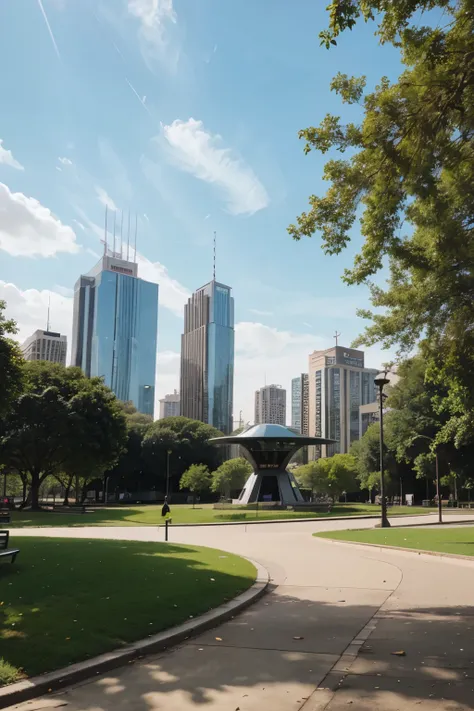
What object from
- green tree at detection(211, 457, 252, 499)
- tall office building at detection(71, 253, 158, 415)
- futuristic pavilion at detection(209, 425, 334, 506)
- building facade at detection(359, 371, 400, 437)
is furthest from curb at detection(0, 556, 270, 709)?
tall office building at detection(71, 253, 158, 415)

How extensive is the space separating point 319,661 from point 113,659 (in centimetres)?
221

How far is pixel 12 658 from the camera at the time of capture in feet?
19.6

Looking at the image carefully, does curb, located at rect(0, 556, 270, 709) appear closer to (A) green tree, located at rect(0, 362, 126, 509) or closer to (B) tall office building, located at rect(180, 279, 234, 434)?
(A) green tree, located at rect(0, 362, 126, 509)

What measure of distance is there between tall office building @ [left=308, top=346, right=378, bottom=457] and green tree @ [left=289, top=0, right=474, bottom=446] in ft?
428

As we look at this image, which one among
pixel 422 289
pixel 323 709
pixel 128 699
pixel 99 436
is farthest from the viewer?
pixel 99 436

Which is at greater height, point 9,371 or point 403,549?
point 9,371

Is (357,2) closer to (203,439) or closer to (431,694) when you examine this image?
(431,694)

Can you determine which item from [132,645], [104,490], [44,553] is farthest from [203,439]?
[132,645]

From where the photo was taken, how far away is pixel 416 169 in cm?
952

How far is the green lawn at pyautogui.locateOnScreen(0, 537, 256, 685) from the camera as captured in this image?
640 centimetres

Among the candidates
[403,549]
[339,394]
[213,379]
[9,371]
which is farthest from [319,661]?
[213,379]

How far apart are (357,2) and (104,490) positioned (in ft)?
299

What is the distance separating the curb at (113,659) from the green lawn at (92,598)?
0.16m

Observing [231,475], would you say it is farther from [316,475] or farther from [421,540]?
[421,540]
